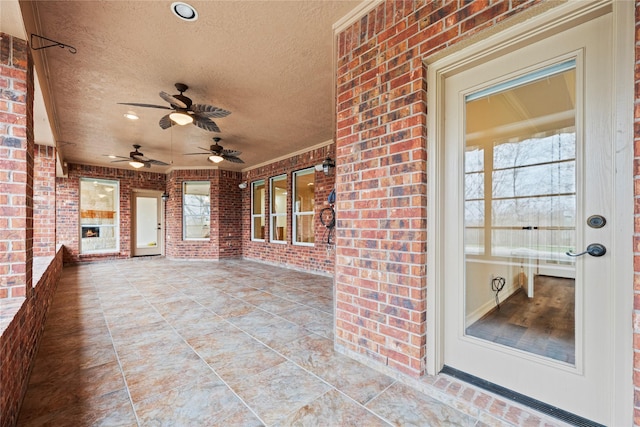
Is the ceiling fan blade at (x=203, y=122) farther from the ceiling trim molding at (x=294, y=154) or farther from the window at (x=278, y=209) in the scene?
the window at (x=278, y=209)

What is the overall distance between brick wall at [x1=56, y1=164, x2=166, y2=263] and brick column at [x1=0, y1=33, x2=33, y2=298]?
6741mm

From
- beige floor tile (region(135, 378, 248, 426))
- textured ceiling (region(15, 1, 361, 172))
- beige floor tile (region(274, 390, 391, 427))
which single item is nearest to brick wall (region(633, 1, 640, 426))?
beige floor tile (region(274, 390, 391, 427))

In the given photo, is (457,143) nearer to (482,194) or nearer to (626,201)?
(482,194)

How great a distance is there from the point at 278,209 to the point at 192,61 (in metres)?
4.65

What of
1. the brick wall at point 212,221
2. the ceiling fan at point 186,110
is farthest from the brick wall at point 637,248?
the brick wall at point 212,221

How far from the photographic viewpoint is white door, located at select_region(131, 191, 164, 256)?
27.8 feet

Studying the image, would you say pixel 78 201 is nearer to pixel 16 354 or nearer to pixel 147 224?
pixel 147 224

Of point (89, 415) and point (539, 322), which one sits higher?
point (539, 322)

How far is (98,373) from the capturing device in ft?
6.50

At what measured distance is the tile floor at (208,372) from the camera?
5.03ft

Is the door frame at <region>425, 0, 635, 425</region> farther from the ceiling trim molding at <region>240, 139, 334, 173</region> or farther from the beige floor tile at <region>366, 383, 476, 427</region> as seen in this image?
the ceiling trim molding at <region>240, 139, 334, 173</region>

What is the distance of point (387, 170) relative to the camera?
6.22 ft

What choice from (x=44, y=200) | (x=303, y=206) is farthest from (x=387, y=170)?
(x=44, y=200)

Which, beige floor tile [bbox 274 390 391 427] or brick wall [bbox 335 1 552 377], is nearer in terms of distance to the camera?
beige floor tile [bbox 274 390 391 427]
